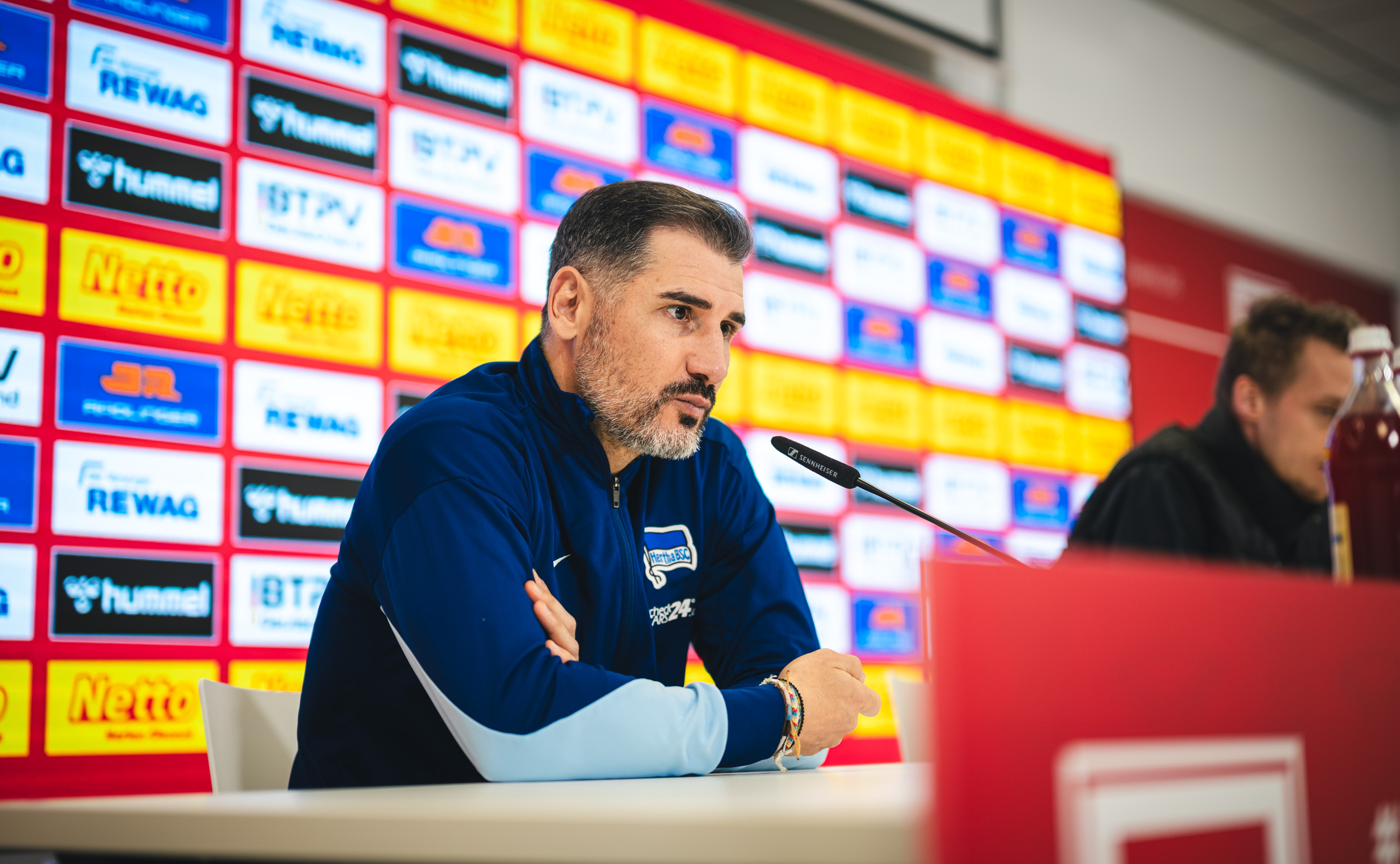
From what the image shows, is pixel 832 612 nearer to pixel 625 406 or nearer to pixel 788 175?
pixel 788 175

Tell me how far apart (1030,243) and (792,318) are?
105 cm

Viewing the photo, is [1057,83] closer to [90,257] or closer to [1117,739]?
[90,257]

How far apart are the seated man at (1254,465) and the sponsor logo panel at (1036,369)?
1.27m

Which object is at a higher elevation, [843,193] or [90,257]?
[843,193]

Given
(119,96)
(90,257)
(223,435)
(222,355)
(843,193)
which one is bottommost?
(223,435)

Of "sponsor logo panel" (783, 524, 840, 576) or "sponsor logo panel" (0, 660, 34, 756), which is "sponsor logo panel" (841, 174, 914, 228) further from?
"sponsor logo panel" (0, 660, 34, 756)

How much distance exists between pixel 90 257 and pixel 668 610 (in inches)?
47.0

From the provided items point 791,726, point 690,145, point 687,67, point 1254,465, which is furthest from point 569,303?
point 687,67

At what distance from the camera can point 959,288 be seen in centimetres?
329

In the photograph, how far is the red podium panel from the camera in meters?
0.41

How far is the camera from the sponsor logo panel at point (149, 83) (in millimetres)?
1904

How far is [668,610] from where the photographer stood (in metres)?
1.32

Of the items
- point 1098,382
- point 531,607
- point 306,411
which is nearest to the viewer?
point 531,607

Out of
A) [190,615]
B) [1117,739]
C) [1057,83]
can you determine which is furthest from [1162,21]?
[1117,739]
